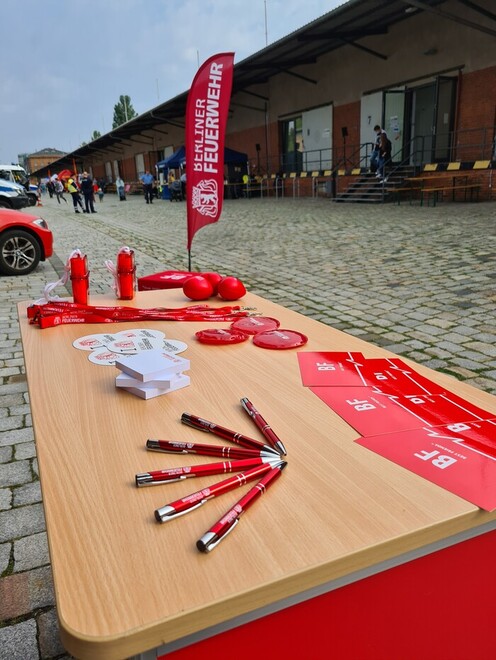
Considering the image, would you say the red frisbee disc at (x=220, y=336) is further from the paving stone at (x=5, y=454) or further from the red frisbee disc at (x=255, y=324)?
the paving stone at (x=5, y=454)

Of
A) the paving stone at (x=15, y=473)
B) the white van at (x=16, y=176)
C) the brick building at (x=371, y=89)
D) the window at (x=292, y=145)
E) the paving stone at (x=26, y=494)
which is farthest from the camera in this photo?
the white van at (x=16, y=176)

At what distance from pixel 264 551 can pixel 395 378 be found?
941 mm

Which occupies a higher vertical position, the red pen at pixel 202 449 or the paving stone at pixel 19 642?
the red pen at pixel 202 449

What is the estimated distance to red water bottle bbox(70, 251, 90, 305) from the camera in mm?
2729

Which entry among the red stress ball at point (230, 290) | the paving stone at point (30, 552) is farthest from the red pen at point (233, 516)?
the red stress ball at point (230, 290)

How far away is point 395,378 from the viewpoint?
5.57ft

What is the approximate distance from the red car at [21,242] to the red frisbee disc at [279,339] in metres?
6.43

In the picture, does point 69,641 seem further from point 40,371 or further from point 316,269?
point 316,269

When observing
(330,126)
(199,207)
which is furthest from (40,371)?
(330,126)

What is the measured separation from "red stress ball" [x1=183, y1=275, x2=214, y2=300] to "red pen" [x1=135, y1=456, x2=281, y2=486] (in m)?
1.84

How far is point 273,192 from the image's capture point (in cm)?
2580

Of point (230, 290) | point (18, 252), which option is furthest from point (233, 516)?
point (18, 252)

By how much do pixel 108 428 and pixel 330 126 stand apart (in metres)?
21.8

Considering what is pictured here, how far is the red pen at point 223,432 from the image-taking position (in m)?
1.25
